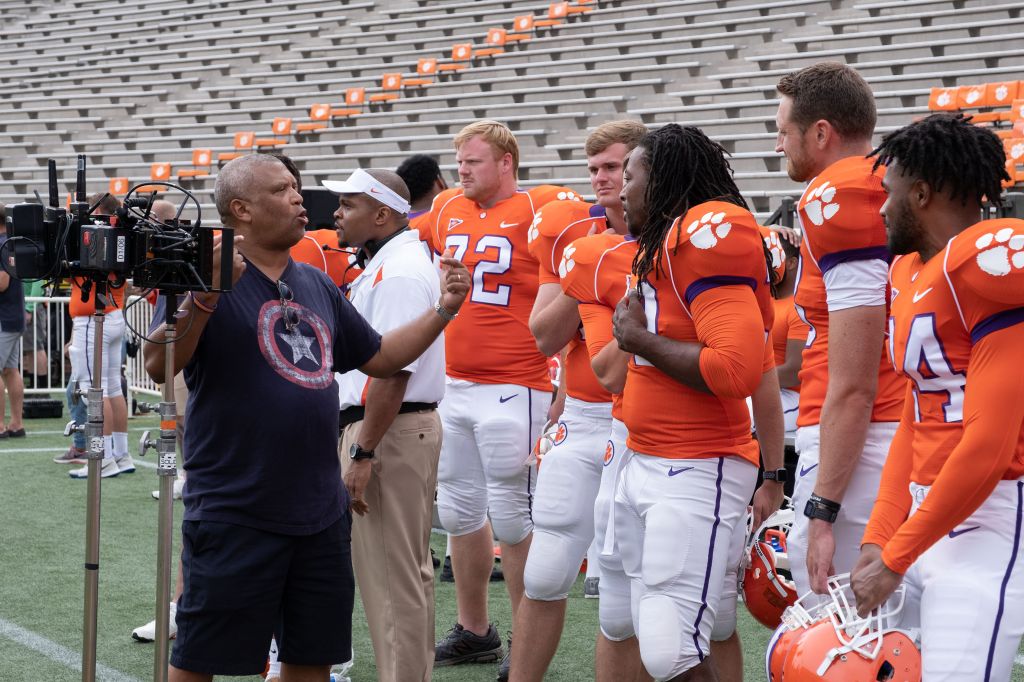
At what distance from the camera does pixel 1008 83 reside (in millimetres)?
11836

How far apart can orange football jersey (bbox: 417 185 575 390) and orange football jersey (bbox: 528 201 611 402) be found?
0.35 m

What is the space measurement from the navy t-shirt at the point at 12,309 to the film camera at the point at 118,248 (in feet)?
25.2

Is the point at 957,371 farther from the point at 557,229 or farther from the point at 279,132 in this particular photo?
the point at 279,132

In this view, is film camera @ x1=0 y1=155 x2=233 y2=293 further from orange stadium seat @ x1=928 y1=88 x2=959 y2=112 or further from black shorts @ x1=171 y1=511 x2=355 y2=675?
orange stadium seat @ x1=928 y1=88 x2=959 y2=112

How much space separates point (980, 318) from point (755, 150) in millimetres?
12125

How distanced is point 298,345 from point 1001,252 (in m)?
1.72

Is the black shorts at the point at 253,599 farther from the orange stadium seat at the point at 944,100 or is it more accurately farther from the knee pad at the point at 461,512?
the orange stadium seat at the point at 944,100

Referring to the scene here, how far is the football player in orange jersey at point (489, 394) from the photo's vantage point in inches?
183

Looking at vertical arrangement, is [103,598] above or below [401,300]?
below

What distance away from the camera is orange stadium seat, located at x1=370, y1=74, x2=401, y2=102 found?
19.9 meters

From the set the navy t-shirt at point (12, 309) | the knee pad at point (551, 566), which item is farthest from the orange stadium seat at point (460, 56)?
the knee pad at point (551, 566)

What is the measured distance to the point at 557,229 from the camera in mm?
4258

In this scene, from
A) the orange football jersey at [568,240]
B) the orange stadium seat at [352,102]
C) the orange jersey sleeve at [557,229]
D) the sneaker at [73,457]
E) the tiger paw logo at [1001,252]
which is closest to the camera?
the tiger paw logo at [1001,252]

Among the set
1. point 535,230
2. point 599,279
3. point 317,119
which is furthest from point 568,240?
point 317,119
